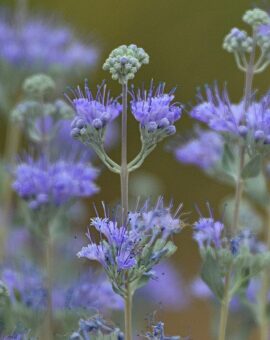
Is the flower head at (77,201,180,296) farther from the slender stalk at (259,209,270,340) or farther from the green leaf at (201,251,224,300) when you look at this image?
the slender stalk at (259,209,270,340)

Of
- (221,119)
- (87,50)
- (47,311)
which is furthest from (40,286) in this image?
(87,50)

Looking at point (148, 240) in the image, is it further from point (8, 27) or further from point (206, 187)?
point (206, 187)

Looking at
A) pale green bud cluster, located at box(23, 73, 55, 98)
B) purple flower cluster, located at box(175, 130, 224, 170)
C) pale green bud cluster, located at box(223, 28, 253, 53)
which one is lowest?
purple flower cluster, located at box(175, 130, 224, 170)

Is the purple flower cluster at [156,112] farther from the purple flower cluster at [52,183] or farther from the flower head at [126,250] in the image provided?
the purple flower cluster at [52,183]

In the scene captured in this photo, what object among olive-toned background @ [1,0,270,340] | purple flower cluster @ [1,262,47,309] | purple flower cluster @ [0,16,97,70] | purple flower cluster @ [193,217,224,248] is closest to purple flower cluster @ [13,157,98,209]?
purple flower cluster @ [1,262,47,309]

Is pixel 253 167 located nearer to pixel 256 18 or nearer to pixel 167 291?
pixel 256 18

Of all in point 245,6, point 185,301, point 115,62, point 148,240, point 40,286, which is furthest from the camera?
point 245,6

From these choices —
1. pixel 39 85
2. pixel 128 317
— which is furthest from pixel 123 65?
pixel 39 85
